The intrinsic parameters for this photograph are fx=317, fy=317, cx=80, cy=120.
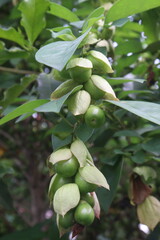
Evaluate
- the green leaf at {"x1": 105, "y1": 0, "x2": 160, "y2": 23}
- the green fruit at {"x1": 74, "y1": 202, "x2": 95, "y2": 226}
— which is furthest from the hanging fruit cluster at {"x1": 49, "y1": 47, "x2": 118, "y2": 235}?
the green leaf at {"x1": 105, "y1": 0, "x2": 160, "y2": 23}

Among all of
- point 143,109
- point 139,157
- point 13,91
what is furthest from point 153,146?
point 13,91

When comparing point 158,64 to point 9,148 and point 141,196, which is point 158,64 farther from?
point 9,148

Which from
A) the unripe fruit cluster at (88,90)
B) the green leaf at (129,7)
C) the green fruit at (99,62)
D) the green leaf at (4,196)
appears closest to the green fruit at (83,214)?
the unripe fruit cluster at (88,90)

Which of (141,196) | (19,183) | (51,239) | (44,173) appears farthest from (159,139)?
(19,183)

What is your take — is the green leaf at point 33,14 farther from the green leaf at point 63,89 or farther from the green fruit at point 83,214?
the green fruit at point 83,214

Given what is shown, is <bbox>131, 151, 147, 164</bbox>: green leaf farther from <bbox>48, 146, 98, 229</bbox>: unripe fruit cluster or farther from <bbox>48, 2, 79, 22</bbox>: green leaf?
<bbox>48, 2, 79, 22</bbox>: green leaf

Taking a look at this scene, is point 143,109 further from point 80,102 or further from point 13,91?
point 13,91
